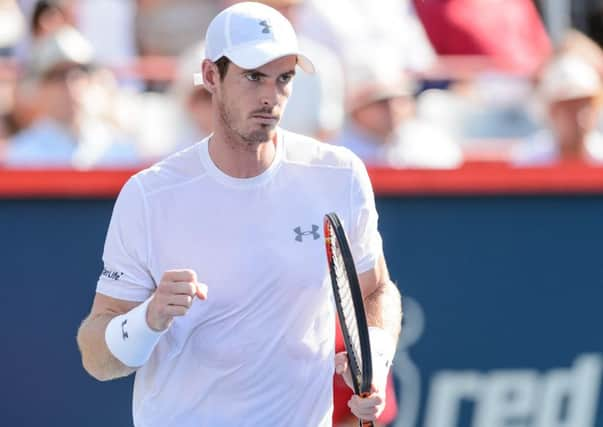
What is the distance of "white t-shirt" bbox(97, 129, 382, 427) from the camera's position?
424 centimetres

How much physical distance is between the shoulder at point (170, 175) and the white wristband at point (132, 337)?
0.34 meters

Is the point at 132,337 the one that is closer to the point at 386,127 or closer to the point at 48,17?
the point at 386,127

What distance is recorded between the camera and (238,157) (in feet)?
13.9

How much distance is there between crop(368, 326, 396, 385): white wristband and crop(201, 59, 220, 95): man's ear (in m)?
0.84

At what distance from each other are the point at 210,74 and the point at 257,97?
0.80 feet

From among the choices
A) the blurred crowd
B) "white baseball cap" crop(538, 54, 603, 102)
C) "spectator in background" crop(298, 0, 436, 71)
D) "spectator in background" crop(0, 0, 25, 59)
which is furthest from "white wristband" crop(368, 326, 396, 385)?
"spectator in background" crop(0, 0, 25, 59)

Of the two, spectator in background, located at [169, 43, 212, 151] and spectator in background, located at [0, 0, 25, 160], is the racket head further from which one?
spectator in background, located at [0, 0, 25, 160]

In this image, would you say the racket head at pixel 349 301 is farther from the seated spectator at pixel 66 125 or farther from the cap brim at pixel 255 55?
the seated spectator at pixel 66 125

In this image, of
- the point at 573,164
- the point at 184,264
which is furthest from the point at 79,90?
the point at 184,264

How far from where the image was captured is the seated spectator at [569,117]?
7648 mm

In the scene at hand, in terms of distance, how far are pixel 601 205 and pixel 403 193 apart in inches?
36.5

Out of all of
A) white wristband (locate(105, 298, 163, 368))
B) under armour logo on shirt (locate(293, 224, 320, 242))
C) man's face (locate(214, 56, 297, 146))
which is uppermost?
man's face (locate(214, 56, 297, 146))

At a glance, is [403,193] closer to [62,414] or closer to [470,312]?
[470,312]

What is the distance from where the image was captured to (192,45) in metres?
8.77
